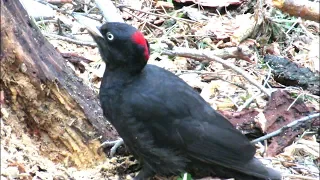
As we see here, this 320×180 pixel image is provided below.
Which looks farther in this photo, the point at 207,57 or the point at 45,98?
the point at 207,57

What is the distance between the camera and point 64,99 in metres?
3.54

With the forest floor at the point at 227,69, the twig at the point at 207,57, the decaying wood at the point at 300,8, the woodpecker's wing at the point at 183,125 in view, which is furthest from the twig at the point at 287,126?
the decaying wood at the point at 300,8

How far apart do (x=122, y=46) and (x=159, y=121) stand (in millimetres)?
471

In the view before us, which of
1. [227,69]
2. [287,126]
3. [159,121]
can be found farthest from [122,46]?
[227,69]

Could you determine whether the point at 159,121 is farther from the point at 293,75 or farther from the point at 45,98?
the point at 293,75

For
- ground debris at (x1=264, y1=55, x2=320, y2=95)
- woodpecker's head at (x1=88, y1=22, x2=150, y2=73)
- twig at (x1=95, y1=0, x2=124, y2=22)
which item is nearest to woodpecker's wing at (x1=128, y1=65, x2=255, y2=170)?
woodpecker's head at (x1=88, y1=22, x2=150, y2=73)

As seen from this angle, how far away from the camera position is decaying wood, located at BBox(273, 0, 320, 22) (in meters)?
2.59

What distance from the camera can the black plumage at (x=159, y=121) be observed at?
11.3ft

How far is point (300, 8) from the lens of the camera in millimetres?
2594

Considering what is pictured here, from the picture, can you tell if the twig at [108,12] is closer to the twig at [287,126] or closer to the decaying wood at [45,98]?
the decaying wood at [45,98]

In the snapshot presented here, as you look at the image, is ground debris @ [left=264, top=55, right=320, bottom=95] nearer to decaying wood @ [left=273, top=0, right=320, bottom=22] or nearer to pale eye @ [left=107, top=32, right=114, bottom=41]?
pale eye @ [left=107, top=32, right=114, bottom=41]

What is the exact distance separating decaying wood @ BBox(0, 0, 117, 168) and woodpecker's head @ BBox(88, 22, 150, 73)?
0.28m

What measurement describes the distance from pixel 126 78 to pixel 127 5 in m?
2.42

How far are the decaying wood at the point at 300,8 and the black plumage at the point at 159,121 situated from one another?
1.02 meters
